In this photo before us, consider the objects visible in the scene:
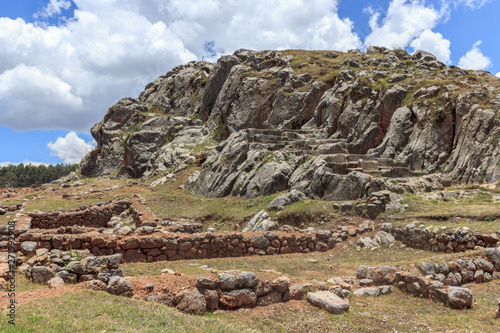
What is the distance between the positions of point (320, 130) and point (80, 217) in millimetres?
28930

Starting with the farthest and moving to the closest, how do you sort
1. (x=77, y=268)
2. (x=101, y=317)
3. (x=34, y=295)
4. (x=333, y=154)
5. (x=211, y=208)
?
1. (x=333, y=154)
2. (x=211, y=208)
3. (x=77, y=268)
4. (x=34, y=295)
5. (x=101, y=317)

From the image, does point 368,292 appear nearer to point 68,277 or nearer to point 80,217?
point 68,277

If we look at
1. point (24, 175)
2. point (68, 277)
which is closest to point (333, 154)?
point (68, 277)

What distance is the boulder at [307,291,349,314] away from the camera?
22.3 ft

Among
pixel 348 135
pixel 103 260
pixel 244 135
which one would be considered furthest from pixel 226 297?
pixel 348 135

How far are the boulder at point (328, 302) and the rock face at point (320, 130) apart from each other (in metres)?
10.4

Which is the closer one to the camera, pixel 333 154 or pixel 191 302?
pixel 191 302

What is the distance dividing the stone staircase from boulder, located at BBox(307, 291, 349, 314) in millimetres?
15529

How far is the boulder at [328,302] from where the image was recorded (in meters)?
6.81

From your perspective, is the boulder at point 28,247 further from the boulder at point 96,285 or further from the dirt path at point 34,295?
the boulder at point 96,285

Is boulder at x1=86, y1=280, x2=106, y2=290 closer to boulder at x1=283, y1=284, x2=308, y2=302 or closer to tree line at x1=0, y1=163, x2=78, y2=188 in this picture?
boulder at x1=283, y1=284, x2=308, y2=302

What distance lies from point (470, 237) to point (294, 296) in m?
8.78

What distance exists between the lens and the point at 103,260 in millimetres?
7863

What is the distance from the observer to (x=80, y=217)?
22.2m
